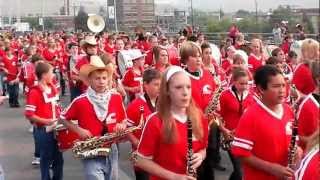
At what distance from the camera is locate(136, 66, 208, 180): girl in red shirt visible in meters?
4.11

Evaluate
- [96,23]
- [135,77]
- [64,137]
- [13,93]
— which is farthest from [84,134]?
[96,23]

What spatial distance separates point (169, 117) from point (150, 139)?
0.19 metres

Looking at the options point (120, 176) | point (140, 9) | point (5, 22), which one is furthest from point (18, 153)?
point (5, 22)

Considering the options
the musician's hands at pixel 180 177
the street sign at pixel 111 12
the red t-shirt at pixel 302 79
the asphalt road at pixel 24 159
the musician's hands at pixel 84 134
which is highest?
the street sign at pixel 111 12

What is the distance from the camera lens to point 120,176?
864cm

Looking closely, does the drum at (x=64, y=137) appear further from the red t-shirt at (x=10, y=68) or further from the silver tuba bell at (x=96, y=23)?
the silver tuba bell at (x=96, y=23)

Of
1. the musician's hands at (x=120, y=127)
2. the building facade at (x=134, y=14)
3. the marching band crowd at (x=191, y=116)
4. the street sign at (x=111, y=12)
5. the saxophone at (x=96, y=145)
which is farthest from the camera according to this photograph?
the street sign at (x=111, y=12)

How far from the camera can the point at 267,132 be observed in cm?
420

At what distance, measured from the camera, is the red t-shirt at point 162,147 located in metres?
4.11

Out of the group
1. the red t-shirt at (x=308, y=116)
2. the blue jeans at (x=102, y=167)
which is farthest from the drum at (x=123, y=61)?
the red t-shirt at (x=308, y=116)

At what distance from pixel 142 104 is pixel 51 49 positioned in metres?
12.4

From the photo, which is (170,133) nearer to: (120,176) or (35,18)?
(120,176)

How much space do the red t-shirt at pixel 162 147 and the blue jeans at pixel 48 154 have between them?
3341 mm

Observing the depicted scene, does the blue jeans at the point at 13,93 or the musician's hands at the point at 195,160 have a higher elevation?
the musician's hands at the point at 195,160
